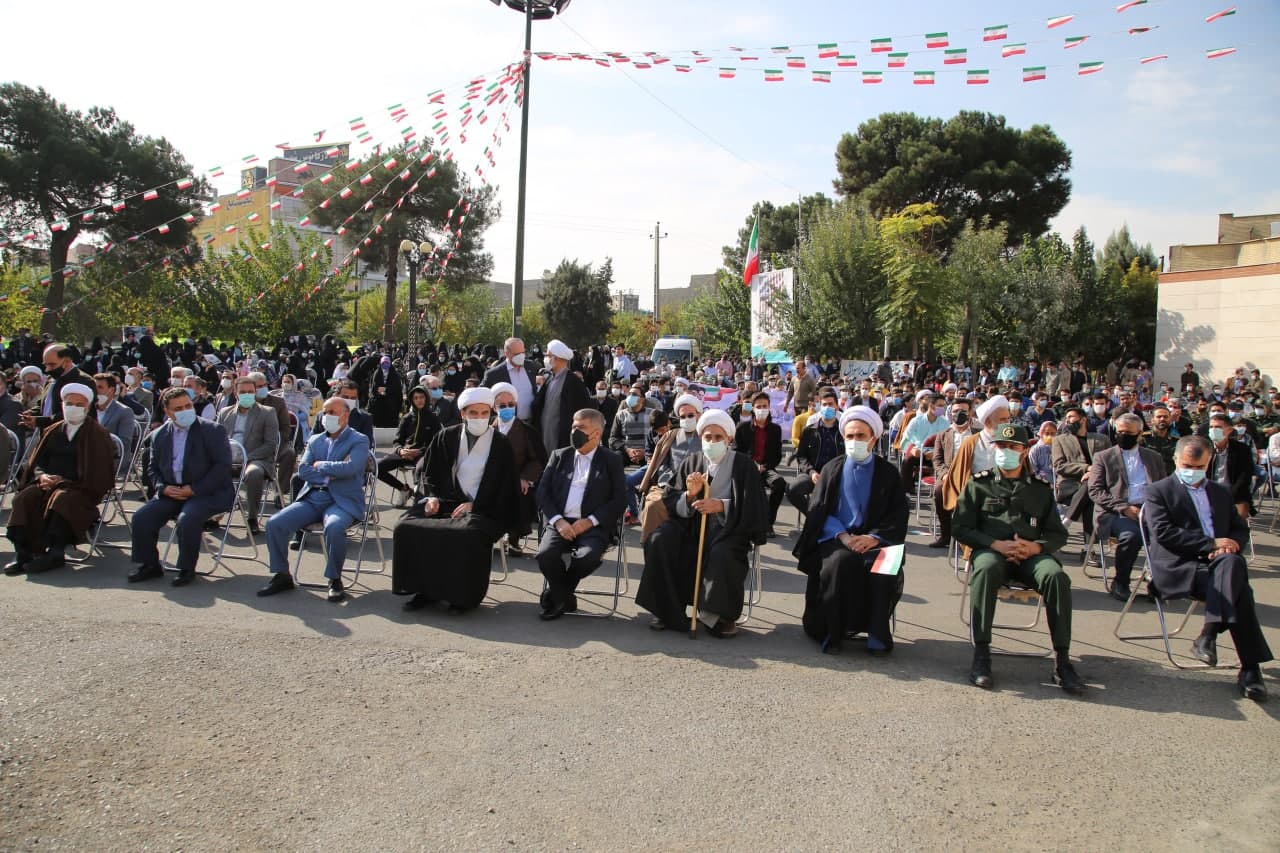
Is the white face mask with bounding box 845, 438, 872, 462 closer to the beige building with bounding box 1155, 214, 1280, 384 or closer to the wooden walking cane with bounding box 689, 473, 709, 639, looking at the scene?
the wooden walking cane with bounding box 689, 473, 709, 639

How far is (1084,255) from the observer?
30.4 m

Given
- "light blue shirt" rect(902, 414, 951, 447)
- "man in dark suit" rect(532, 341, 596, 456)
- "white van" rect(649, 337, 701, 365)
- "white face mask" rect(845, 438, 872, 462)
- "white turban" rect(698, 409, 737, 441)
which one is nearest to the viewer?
"white face mask" rect(845, 438, 872, 462)

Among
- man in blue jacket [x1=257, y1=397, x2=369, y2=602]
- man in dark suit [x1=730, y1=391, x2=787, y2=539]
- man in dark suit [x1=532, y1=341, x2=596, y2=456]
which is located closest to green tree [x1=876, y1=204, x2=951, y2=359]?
man in dark suit [x1=730, y1=391, x2=787, y2=539]

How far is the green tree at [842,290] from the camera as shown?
30.9 m

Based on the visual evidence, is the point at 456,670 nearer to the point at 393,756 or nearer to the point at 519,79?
the point at 393,756

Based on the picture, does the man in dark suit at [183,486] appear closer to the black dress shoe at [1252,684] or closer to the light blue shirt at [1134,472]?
the black dress shoe at [1252,684]

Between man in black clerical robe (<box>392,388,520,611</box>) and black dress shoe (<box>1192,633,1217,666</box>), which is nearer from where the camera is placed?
black dress shoe (<box>1192,633,1217,666</box>)

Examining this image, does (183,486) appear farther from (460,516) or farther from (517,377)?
(517,377)

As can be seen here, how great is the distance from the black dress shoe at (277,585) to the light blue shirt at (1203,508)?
22.4ft

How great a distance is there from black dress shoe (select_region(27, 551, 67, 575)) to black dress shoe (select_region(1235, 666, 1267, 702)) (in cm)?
900

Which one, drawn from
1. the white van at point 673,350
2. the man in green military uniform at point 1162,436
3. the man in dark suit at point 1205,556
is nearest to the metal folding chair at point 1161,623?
the man in dark suit at point 1205,556

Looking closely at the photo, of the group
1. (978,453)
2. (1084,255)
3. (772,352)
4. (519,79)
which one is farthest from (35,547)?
(1084,255)

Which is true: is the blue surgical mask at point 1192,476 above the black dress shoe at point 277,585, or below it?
above

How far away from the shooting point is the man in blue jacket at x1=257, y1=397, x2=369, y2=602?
Answer: 7.03 m
